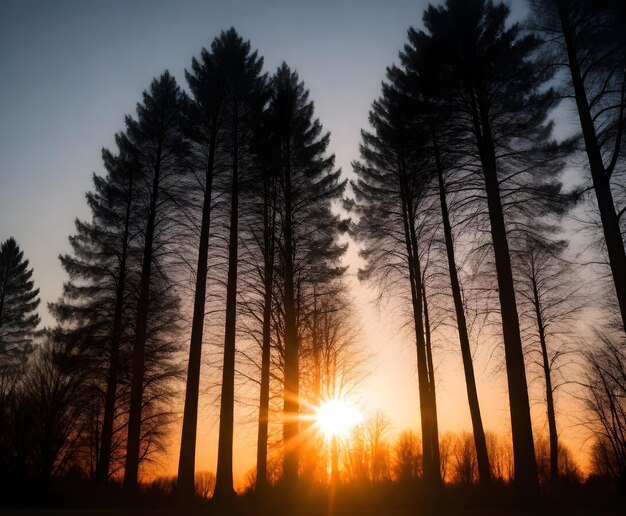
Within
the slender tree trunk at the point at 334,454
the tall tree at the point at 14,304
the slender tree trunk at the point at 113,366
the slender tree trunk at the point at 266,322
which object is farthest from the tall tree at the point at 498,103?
the tall tree at the point at 14,304

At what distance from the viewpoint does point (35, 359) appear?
57.7ft

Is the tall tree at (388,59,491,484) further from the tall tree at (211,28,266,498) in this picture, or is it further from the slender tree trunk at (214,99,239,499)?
the slender tree trunk at (214,99,239,499)

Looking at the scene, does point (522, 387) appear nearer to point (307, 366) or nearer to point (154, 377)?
point (307, 366)

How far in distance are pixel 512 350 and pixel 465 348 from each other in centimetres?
380

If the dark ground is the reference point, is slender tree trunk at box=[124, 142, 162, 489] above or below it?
above

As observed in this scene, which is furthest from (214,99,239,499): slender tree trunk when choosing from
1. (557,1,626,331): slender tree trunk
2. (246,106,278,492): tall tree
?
(557,1,626,331): slender tree trunk

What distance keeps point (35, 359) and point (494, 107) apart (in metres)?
18.0

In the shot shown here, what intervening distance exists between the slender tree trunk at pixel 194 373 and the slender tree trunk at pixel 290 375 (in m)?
2.44

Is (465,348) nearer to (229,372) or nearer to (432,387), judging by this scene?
(432,387)

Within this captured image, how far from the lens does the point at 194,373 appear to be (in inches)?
504

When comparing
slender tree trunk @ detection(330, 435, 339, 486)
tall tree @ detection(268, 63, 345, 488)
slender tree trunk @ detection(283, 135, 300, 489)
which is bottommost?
slender tree trunk @ detection(330, 435, 339, 486)

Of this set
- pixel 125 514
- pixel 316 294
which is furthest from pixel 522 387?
pixel 125 514

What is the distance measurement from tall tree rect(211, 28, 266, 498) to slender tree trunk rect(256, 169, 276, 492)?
121 cm

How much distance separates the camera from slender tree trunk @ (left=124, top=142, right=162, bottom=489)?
47.1 ft
